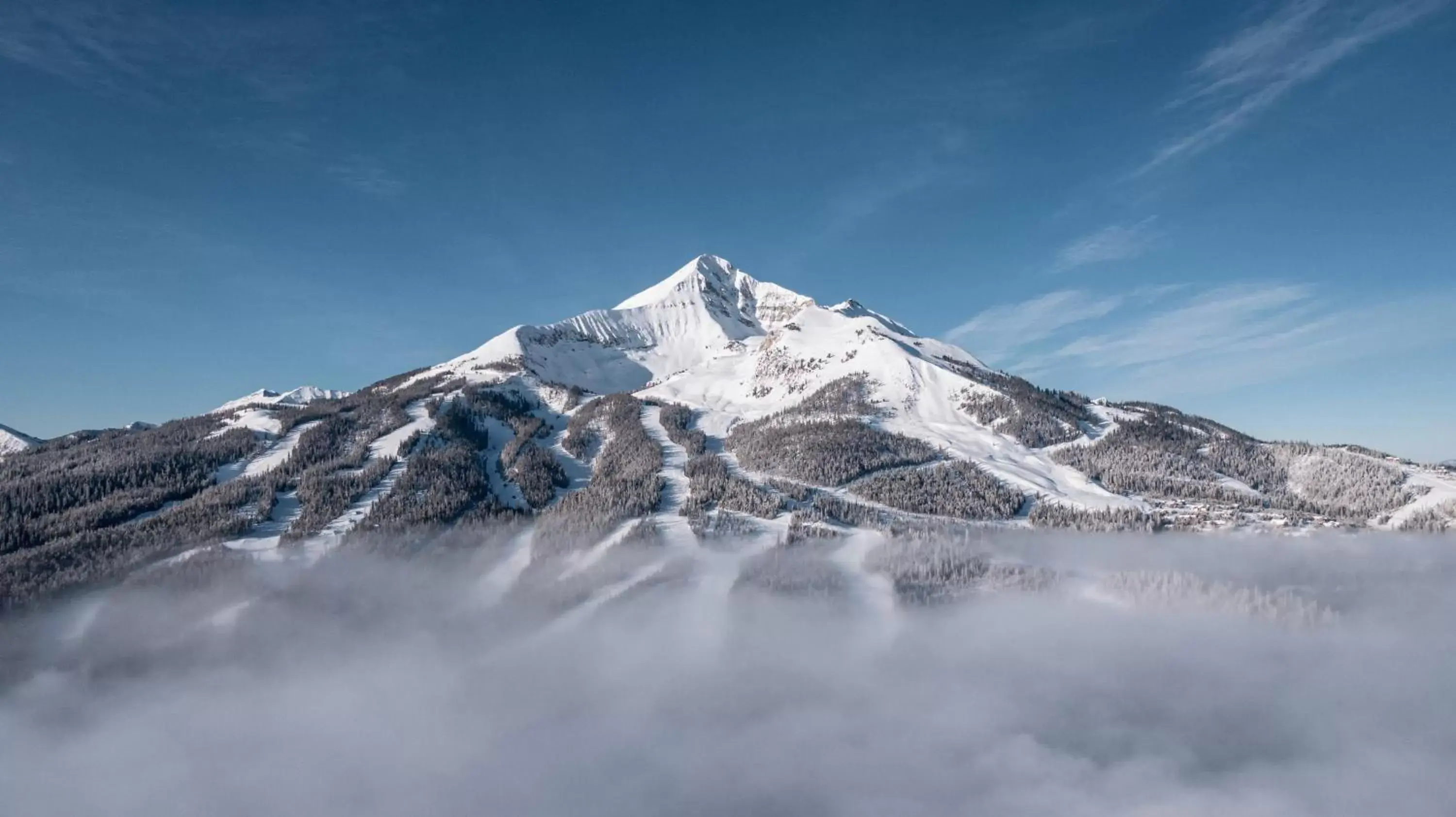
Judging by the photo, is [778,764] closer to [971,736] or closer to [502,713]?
[971,736]

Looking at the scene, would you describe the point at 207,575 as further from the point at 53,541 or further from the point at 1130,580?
the point at 1130,580

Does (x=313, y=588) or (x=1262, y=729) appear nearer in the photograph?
(x=1262, y=729)

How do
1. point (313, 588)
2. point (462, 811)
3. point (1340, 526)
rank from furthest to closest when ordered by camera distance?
point (1340, 526) → point (313, 588) → point (462, 811)

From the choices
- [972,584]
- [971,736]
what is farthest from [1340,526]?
[971,736]

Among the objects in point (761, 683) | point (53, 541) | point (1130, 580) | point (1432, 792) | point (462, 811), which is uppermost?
point (53, 541)

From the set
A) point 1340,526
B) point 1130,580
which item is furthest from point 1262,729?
point 1340,526

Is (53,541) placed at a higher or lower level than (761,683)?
higher

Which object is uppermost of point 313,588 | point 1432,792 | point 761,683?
point 313,588

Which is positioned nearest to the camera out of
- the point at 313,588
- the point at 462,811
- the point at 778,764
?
the point at 462,811

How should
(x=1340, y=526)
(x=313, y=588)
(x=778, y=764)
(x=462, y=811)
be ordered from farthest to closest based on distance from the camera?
(x=1340, y=526) → (x=313, y=588) → (x=778, y=764) → (x=462, y=811)
